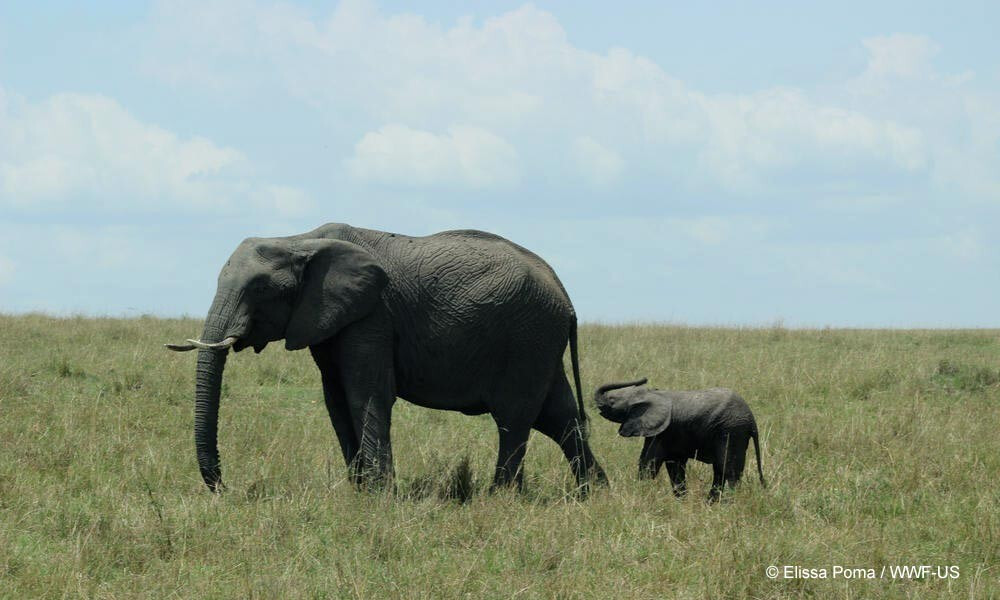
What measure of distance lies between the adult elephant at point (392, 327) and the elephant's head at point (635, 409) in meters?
0.55

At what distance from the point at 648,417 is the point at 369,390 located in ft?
7.25

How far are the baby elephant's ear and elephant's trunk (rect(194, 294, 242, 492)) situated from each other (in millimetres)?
3171

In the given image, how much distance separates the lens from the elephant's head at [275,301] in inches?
330

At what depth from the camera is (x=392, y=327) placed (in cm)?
888

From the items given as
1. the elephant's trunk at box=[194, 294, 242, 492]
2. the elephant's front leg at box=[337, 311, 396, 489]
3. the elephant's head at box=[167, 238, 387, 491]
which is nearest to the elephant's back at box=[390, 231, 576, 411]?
the elephant's front leg at box=[337, 311, 396, 489]

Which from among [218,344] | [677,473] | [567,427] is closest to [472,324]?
[567,427]

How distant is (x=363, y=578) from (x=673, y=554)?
1996 mm

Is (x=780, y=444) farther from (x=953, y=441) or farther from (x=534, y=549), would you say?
(x=534, y=549)

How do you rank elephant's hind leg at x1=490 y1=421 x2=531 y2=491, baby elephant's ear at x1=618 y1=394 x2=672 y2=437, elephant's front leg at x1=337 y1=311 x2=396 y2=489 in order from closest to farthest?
1. elephant's front leg at x1=337 y1=311 x2=396 y2=489
2. baby elephant's ear at x1=618 y1=394 x2=672 y2=437
3. elephant's hind leg at x1=490 y1=421 x2=531 y2=491

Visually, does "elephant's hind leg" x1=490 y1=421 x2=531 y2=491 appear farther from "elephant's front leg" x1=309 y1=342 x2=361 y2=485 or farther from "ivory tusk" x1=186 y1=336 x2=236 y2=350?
"ivory tusk" x1=186 y1=336 x2=236 y2=350

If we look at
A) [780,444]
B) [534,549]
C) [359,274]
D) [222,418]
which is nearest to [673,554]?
[534,549]

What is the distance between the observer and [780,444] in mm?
11148

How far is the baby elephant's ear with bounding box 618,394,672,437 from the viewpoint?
28.7ft

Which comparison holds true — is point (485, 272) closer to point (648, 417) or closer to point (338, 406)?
point (338, 406)
